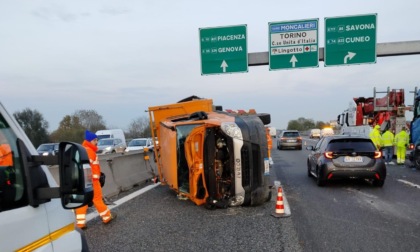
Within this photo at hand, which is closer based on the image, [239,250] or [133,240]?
[239,250]

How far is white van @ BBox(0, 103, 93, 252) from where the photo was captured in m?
1.97

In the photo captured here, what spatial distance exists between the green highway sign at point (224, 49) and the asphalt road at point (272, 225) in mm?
8614

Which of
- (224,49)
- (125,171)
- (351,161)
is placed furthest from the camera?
(224,49)

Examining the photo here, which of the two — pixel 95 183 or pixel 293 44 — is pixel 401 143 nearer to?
pixel 293 44

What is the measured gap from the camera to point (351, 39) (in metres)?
16.1

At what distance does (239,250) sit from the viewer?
5117 mm

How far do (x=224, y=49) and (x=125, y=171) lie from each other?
325 inches

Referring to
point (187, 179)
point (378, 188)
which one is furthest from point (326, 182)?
point (187, 179)

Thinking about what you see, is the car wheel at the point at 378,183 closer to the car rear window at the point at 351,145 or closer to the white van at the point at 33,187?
the car rear window at the point at 351,145

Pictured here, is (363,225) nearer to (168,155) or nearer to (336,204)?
(336,204)

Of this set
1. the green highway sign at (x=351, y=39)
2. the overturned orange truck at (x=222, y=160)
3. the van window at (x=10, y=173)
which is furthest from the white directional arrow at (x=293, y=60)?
the van window at (x=10, y=173)

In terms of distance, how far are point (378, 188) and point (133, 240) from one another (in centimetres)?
713

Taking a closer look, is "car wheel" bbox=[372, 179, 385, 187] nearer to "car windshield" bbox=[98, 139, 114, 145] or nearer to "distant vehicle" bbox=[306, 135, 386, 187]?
"distant vehicle" bbox=[306, 135, 386, 187]

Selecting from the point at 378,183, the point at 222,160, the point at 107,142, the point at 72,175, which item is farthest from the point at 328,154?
the point at 107,142
